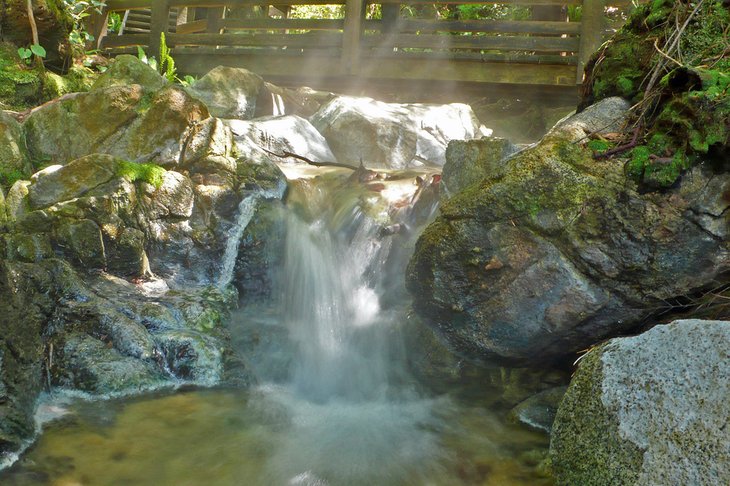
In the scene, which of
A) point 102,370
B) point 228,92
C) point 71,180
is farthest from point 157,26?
point 102,370

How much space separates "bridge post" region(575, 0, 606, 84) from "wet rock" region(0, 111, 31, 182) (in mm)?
8159

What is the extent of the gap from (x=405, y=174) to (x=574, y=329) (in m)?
4.31

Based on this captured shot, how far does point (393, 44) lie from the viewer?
37.2 ft

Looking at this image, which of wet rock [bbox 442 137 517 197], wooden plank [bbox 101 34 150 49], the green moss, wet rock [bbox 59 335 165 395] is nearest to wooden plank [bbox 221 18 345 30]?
wooden plank [bbox 101 34 150 49]

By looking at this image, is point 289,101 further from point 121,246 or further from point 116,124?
point 121,246

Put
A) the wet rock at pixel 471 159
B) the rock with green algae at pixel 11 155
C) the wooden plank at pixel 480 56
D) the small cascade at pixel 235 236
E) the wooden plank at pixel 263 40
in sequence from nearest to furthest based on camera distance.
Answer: the wet rock at pixel 471 159, the small cascade at pixel 235 236, the rock with green algae at pixel 11 155, the wooden plank at pixel 480 56, the wooden plank at pixel 263 40

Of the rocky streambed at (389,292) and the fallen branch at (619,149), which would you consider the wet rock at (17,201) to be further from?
the fallen branch at (619,149)

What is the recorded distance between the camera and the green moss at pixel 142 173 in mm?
6293

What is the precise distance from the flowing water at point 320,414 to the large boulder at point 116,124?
1.70 metres

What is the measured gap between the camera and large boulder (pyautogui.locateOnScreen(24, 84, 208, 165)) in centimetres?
715

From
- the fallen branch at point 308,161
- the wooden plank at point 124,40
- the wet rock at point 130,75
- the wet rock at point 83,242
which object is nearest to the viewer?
the wet rock at point 83,242

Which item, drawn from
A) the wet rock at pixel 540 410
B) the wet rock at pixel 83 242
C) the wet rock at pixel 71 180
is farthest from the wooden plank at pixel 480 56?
the wet rock at pixel 540 410

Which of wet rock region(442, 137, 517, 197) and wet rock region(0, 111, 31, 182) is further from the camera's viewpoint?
wet rock region(0, 111, 31, 182)

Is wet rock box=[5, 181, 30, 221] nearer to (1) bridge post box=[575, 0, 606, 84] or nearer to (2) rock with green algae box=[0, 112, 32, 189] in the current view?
(2) rock with green algae box=[0, 112, 32, 189]
